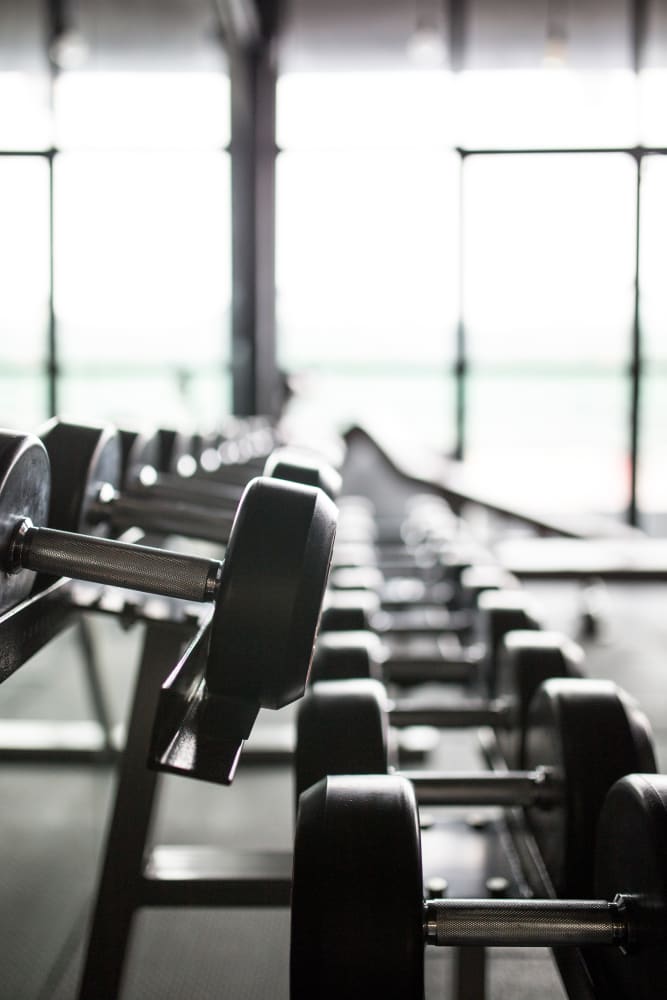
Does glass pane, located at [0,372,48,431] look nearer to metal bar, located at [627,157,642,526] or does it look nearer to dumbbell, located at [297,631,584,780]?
metal bar, located at [627,157,642,526]

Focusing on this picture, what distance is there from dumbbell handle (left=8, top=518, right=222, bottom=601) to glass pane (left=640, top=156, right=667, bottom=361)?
4661 mm

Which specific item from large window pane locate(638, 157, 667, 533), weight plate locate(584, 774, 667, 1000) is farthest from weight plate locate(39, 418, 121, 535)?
large window pane locate(638, 157, 667, 533)

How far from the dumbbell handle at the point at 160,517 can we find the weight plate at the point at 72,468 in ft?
0.09

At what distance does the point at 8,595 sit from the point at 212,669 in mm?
220

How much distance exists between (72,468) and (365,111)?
4495mm

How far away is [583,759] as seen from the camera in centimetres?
91

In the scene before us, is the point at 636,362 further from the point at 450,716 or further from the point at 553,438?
the point at 450,716

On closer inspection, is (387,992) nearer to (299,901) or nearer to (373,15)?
(299,901)

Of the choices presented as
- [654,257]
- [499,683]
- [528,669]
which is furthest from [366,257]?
[528,669]

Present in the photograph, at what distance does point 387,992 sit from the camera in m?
0.62

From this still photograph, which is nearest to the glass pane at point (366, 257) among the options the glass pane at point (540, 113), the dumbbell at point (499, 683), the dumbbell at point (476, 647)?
the glass pane at point (540, 113)

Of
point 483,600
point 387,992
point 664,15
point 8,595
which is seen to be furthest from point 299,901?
point 664,15

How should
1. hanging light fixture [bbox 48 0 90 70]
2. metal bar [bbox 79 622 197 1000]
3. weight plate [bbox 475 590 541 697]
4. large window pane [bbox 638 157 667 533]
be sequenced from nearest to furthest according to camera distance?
metal bar [bbox 79 622 197 1000] → weight plate [bbox 475 590 541 697] → hanging light fixture [bbox 48 0 90 70] → large window pane [bbox 638 157 667 533]

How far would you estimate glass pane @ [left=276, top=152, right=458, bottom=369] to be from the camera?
191 inches
